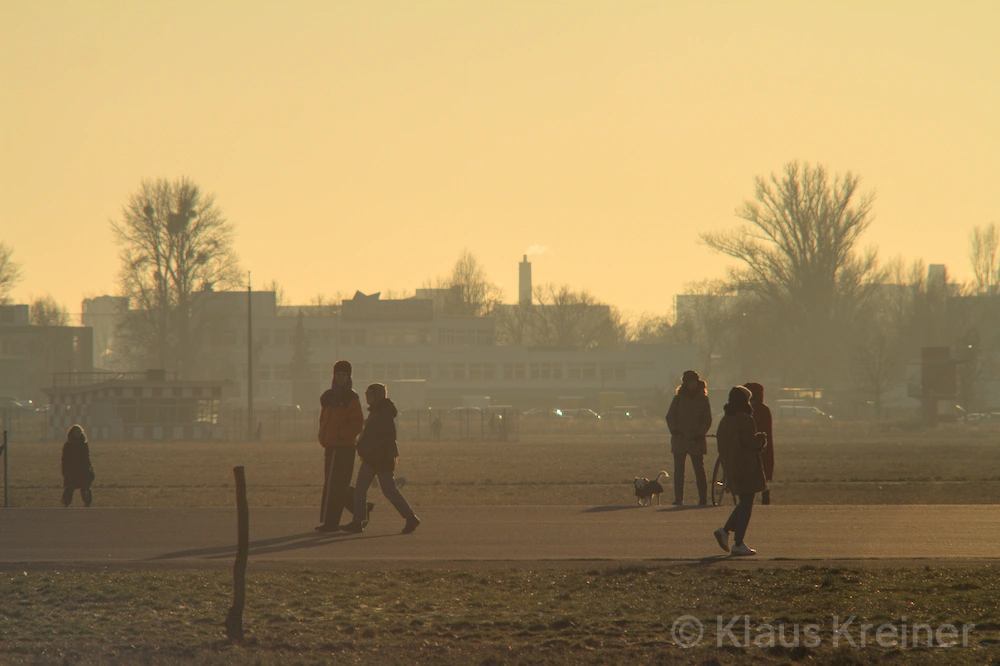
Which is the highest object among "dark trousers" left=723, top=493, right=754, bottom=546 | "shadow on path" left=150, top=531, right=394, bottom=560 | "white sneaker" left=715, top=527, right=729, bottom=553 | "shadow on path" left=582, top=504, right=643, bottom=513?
"dark trousers" left=723, top=493, right=754, bottom=546

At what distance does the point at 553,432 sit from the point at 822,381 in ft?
95.4

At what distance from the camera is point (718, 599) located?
920 centimetres

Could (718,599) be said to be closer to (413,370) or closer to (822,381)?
(822,381)

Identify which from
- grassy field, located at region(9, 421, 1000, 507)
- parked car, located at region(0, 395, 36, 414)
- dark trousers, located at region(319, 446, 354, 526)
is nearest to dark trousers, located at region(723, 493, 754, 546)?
dark trousers, located at region(319, 446, 354, 526)

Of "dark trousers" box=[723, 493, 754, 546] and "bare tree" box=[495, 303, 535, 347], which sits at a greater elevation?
"bare tree" box=[495, 303, 535, 347]

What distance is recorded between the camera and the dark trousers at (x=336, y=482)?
12688mm

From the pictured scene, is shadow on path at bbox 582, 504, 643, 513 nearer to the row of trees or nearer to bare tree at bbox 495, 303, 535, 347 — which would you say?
the row of trees

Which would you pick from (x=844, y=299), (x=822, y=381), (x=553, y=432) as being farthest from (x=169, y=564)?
(x=822, y=381)

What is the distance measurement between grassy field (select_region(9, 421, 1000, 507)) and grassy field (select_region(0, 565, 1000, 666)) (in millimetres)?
7534

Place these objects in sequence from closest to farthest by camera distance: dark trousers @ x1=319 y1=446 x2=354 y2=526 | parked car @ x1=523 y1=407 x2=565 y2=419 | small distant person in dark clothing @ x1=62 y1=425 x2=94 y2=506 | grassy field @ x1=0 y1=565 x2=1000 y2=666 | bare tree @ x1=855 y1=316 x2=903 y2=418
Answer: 1. grassy field @ x1=0 y1=565 x2=1000 y2=666
2. dark trousers @ x1=319 y1=446 x2=354 y2=526
3. small distant person in dark clothing @ x1=62 y1=425 x2=94 y2=506
4. bare tree @ x1=855 y1=316 x2=903 y2=418
5. parked car @ x1=523 y1=407 x2=565 y2=419

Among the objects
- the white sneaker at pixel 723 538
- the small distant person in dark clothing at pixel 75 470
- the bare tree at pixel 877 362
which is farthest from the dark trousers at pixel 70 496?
the bare tree at pixel 877 362

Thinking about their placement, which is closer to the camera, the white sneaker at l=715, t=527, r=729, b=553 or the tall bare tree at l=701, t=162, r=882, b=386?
the white sneaker at l=715, t=527, r=729, b=553

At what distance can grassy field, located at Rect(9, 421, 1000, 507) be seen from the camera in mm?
18906

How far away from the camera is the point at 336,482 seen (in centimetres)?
1283
